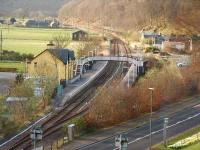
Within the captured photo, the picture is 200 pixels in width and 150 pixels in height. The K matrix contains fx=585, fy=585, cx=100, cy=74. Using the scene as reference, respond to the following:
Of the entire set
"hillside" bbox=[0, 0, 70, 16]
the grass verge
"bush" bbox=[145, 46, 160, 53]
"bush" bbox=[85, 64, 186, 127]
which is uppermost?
"hillside" bbox=[0, 0, 70, 16]

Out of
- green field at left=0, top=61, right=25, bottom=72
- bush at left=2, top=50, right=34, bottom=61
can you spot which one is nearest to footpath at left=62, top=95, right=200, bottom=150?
green field at left=0, top=61, right=25, bottom=72

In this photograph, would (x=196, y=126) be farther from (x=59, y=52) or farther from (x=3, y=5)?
(x=3, y=5)

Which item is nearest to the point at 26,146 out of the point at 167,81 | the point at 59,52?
the point at 167,81

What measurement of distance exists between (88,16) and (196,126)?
2727 inches

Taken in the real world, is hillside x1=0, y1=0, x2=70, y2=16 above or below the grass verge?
above

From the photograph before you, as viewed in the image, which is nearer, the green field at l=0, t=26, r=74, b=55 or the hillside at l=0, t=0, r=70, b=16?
the green field at l=0, t=26, r=74, b=55

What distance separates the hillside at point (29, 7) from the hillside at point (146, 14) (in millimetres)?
17786

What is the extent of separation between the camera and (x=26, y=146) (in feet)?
65.2

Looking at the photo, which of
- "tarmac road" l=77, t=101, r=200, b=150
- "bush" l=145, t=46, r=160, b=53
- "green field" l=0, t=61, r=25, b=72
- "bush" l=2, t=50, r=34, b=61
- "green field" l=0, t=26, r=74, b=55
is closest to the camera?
"tarmac road" l=77, t=101, r=200, b=150

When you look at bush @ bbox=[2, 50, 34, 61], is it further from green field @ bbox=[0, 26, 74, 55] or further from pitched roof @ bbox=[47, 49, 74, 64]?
pitched roof @ bbox=[47, 49, 74, 64]

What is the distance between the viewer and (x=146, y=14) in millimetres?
73500

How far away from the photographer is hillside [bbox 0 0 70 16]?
357 feet

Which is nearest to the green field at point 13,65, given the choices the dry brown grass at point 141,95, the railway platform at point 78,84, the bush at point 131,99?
the railway platform at point 78,84

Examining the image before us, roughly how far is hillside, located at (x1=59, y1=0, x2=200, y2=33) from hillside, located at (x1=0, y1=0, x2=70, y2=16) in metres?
17.8
